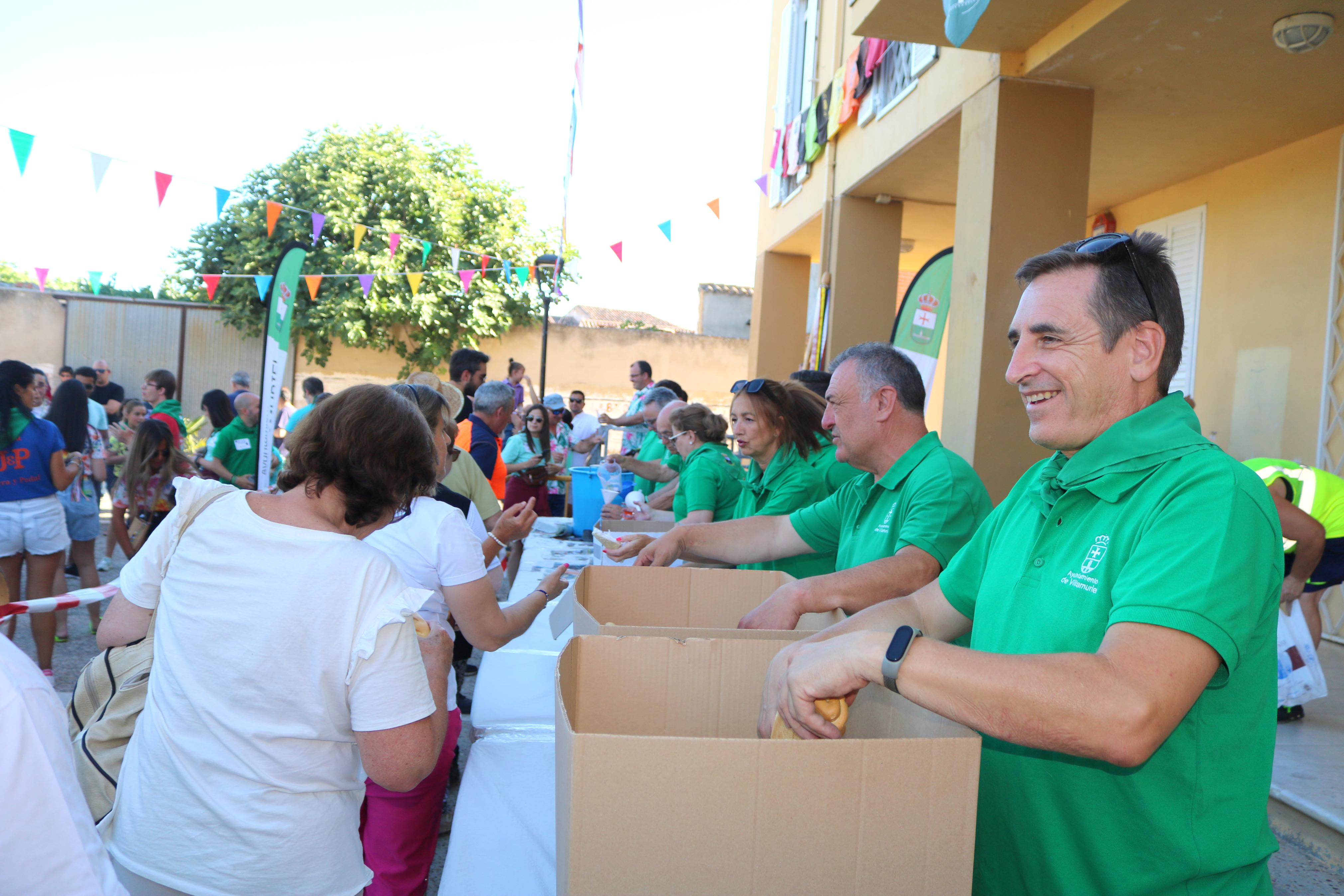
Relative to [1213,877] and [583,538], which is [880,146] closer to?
[583,538]

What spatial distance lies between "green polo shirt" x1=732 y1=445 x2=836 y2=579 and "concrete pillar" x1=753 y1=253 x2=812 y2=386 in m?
7.15

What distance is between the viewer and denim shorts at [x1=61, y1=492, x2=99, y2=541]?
577cm

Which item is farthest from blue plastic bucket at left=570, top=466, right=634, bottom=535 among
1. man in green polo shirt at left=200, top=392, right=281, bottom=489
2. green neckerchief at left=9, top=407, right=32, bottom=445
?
green neckerchief at left=9, top=407, right=32, bottom=445

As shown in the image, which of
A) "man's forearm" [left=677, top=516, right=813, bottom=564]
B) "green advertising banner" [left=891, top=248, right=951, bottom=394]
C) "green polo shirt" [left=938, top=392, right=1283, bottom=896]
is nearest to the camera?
"green polo shirt" [left=938, top=392, right=1283, bottom=896]

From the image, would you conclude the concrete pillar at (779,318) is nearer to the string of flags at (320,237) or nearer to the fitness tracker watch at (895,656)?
the string of flags at (320,237)

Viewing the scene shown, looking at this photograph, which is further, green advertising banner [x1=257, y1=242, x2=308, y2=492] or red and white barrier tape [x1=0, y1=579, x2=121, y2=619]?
green advertising banner [x1=257, y1=242, x2=308, y2=492]

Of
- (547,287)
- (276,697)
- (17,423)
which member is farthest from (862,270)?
(276,697)

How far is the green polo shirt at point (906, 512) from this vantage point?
2.11 meters

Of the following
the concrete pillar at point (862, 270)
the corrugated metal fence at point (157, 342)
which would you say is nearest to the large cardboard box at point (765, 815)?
the concrete pillar at point (862, 270)

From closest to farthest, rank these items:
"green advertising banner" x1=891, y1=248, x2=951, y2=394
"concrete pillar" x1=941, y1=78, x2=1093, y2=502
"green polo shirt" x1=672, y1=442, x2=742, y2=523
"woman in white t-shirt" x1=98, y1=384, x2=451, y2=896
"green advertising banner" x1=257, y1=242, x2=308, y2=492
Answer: "woman in white t-shirt" x1=98, y1=384, x2=451, y2=896, "green polo shirt" x1=672, y1=442, x2=742, y2=523, "concrete pillar" x1=941, y1=78, x2=1093, y2=502, "green advertising banner" x1=257, y1=242, x2=308, y2=492, "green advertising banner" x1=891, y1=248, x2=951, y2=394

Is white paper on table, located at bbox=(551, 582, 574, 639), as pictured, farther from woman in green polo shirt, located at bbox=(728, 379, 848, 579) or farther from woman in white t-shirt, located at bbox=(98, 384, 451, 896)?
woman in green polo shirt, located at bbox=(728, 379, 848, 579)

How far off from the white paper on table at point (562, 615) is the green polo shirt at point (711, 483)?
2.19m

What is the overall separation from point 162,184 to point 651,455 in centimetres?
634

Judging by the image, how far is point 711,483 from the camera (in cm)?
423
